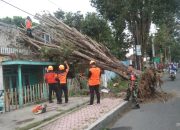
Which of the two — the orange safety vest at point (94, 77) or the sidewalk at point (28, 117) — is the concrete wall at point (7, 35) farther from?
the orange safety vest at point (94, 77)

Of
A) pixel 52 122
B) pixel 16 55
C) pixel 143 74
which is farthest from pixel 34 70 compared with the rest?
pixel 52 122

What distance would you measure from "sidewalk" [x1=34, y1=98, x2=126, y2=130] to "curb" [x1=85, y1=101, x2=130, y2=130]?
36 millimetres

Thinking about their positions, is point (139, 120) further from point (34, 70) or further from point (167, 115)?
point (34, 70)

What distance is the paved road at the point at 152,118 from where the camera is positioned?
10.8 m

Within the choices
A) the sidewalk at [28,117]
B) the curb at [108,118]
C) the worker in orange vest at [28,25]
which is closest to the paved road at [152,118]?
the curb at [108,118]

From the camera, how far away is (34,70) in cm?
2259

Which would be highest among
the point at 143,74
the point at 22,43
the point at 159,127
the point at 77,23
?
the point at 77,23

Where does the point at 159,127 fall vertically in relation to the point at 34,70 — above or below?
below

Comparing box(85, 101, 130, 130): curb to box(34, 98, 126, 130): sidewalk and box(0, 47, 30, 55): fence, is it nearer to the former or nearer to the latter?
box(34, 98, 126, 130): sidewalk

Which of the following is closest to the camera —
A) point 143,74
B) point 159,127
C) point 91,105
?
point 159,127

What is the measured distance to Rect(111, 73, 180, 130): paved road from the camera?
35.5ft

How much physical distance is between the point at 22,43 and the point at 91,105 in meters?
7.97

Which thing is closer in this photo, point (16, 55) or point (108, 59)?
point (16, 55)

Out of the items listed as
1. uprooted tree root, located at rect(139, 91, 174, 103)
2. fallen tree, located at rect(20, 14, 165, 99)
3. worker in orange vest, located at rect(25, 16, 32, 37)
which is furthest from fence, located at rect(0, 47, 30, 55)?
uprooted tree root, located at rect(139, 91, 174, 103)
